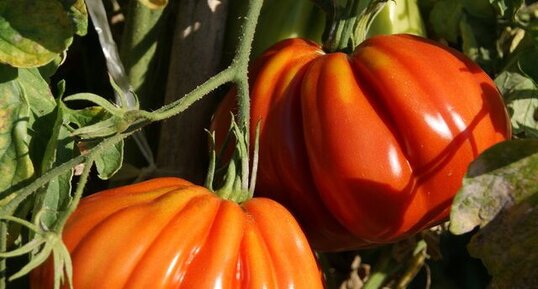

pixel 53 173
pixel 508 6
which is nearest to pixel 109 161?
pixel 53 173

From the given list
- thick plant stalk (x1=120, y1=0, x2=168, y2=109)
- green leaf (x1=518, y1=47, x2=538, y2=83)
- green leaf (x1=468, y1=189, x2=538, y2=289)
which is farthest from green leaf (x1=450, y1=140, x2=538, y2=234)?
thick plant stalk (x1=120, y1=0, x2=168, y2=109)

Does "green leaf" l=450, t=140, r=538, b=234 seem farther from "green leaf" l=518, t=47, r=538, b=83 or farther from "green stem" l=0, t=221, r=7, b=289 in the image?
"green stem" l=0, t=221, r=7, b=289

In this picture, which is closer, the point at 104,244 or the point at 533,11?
the point at 104,244

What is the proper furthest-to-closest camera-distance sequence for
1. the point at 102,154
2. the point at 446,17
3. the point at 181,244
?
the point at 446,17
the point at 102,154
the point at 181,244

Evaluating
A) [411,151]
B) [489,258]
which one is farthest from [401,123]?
[489,258]

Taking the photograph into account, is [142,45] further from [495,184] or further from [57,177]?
[495,184]

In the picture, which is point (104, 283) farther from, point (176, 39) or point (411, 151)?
point (176, 39)
